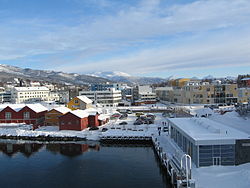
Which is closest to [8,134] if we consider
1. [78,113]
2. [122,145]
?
[78,113]

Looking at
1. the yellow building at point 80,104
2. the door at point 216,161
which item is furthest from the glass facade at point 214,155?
the yellow building at point 80,104

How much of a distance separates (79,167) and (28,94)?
50994mm

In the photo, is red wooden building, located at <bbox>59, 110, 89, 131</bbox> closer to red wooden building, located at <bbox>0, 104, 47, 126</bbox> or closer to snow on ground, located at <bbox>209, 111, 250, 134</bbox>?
red wooden building, located at <bbox>0, 104, 47, 126</bbox>

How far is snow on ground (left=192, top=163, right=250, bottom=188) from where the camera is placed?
391 inches

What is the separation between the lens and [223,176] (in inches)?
426

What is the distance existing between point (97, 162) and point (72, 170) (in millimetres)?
1718

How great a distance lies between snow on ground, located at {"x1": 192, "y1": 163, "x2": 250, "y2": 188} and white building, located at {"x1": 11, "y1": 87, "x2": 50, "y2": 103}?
54.3 m

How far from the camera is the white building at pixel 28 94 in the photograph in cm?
5908

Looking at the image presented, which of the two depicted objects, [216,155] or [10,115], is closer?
[216,155]

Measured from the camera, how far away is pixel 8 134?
23.4 m

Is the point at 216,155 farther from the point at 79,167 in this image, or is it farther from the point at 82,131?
the point at 82,131

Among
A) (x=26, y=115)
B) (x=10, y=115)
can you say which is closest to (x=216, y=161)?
(x=26, y=115)

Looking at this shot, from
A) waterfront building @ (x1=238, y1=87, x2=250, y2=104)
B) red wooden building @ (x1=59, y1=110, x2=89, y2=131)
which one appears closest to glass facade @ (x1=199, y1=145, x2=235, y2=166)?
red wooden building @ (x1=59, y1=110, x2=89, y2=131)

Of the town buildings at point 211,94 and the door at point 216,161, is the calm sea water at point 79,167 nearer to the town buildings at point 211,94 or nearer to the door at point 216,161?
the door at point 216,161
